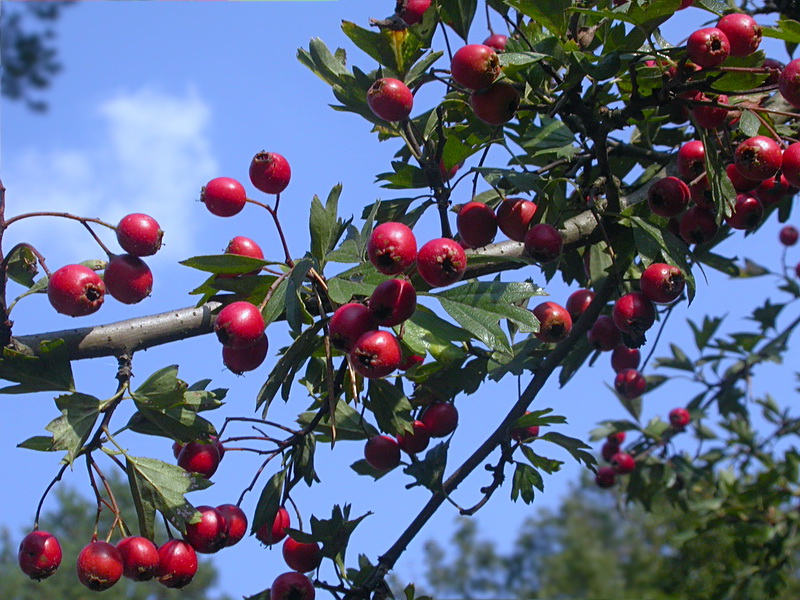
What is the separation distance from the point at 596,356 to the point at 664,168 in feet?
2.27

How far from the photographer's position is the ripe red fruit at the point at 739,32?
177 centimetres

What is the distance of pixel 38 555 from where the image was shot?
1.82 m

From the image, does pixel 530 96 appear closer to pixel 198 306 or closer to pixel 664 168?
pixel 664 168

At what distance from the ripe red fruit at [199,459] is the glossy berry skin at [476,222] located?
2.76 feet

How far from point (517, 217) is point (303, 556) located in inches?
41.0

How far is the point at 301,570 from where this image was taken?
2021 mm

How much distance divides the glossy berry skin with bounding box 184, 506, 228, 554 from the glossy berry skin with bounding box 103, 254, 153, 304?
0.53 metres

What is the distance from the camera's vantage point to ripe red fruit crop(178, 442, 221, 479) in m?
1.89

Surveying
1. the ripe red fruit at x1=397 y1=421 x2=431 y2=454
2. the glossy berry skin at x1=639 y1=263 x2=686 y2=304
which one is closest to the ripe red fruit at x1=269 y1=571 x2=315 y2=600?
the ripe red fruit at x1=397 y1=421 x2=431 y2=454

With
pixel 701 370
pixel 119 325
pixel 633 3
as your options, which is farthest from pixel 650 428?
pixel 119 325

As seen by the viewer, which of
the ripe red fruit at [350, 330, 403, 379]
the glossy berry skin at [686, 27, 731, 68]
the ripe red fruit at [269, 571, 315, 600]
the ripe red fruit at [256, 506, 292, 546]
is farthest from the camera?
the ripe red fruit at [256, 506, 292, 546]

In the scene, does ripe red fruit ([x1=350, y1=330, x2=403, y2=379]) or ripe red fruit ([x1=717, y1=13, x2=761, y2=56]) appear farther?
ripe red fruit ([x1=717, y1=13, x2=761, y2=56])

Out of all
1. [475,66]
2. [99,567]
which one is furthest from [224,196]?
[99,567]

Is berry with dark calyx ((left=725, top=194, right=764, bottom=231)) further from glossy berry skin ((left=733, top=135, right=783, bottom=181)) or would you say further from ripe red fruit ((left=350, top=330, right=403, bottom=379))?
ripe red fruit ((left=350, top=330, right=403, bottom=379))
